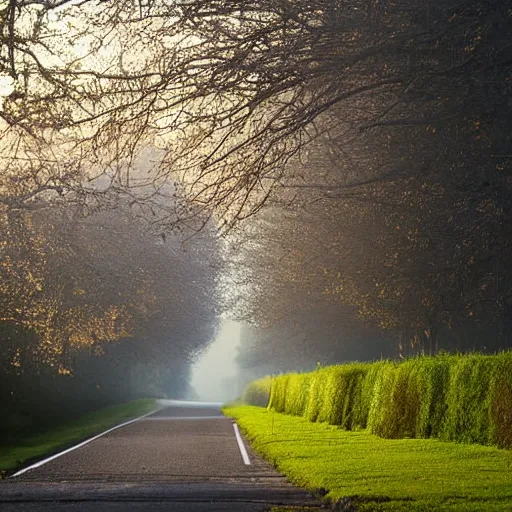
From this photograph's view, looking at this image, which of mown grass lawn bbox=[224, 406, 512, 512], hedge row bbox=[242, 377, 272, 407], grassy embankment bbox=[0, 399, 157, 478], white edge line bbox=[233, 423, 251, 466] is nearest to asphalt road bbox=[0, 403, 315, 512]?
white edge line bbox=[233, 423, 251, 466]

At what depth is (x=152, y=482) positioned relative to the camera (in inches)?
587

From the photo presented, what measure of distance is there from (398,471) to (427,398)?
21.9 feet

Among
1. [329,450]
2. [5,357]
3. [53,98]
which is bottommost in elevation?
[329,450]

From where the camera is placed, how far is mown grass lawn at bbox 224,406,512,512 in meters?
11.2

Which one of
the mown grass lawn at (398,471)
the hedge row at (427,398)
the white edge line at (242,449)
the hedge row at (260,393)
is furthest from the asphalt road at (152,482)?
the hedge row at (260,393)

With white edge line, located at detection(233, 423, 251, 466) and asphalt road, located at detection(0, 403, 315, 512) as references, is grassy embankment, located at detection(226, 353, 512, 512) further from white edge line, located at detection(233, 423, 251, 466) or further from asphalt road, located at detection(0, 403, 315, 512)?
asphalt road, located at detection(0, 403, 315, 512)

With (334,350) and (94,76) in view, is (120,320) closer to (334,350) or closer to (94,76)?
(334,350)

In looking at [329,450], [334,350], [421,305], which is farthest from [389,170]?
[334,350]

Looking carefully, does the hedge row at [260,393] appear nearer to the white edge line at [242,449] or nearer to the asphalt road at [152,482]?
the white edge line at [242,449]

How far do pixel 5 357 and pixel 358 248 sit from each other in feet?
40.8

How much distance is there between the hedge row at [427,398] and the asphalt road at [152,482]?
133 inches

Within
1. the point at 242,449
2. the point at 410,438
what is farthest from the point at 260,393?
the point at 410,438

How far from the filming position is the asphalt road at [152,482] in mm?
11859

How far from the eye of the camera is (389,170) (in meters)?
22.2
